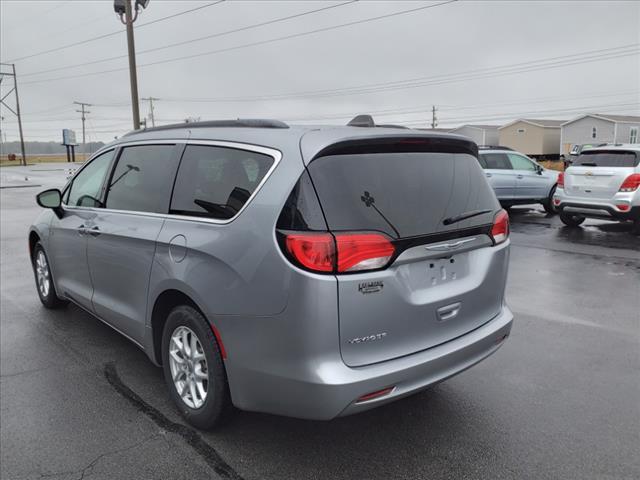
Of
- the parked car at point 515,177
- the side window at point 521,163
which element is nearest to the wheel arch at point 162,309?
the parked car at point 515,177

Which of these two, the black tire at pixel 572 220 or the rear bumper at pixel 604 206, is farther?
the black tire at pixel 572 220

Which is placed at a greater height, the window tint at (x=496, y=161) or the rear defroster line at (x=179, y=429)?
the window tint at (x=496, y=161)

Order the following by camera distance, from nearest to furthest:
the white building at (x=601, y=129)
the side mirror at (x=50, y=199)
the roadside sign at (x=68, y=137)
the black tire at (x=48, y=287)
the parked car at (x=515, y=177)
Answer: the side mirror at (x=50, y=199) < the black tire at (x=48, y=287) < the parked car at (x=515, y=177) < the white building at (x=601, y=129) < the roadside sign at (x=68, y=137)

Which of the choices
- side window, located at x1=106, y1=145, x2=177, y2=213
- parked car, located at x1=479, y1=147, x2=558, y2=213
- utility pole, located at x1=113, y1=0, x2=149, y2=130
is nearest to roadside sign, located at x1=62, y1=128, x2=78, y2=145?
utility pole, located at x1=113, y1=0, x2=149, y2=130

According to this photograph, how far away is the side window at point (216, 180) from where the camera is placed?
284 centimetres

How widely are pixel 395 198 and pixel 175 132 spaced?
1761 millimetres

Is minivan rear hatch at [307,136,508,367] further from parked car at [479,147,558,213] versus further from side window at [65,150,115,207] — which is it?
parked car at [479,147,558,213]

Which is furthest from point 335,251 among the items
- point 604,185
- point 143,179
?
point 604,185

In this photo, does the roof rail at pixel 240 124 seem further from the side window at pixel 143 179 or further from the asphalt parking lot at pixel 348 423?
the asphalt parking lot at pixel 348 423

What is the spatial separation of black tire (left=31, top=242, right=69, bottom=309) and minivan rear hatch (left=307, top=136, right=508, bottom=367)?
3928 mm

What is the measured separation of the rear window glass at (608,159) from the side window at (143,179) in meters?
9.70

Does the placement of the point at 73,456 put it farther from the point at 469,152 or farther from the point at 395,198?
the point at 469,152

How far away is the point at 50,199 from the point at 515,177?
469 inches

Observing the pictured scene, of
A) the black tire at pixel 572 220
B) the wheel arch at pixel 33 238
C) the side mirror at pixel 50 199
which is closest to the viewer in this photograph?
the side mirror at pixel 50 199
